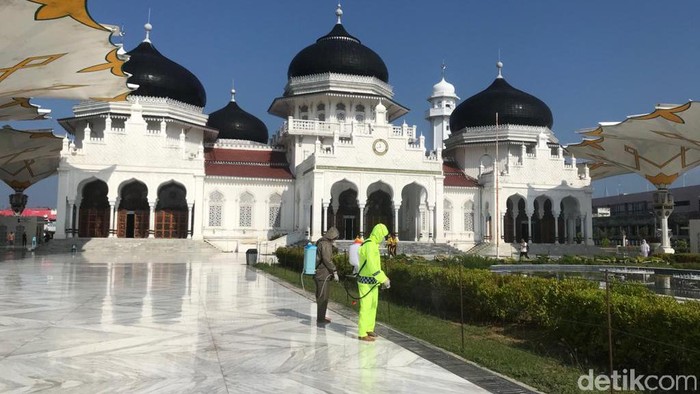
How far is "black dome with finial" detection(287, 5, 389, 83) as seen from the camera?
39.7 metres

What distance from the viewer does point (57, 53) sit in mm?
16125

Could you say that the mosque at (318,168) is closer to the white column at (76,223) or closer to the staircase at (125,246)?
the white column at (76,223)

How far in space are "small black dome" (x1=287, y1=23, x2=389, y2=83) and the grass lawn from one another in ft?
103

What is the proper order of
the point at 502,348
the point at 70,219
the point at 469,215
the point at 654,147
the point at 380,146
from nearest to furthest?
the point at 502,348, the point at 654,147, the point at 70,219, the point at 380,146, the point at 469,215

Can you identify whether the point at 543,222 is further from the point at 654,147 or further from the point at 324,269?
the point at 324,269

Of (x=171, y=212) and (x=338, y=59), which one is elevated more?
(x=338, y=59)

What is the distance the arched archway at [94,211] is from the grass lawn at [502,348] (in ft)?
94.3

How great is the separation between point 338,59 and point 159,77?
12.9 metres

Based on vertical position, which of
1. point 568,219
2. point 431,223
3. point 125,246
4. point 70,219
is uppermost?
point 568,219

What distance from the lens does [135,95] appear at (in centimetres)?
3609

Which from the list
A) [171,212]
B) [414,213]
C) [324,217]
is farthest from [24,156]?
[414,213]

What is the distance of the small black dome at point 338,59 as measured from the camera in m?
39.7

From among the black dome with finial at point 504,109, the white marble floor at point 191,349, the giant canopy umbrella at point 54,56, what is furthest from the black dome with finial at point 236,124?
the white marble floor at point 191,349

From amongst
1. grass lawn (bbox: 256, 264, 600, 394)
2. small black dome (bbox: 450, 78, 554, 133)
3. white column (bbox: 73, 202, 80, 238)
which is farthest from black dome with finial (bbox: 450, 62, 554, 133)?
grass lawn (bbox: 256, 264, 600, 394)
